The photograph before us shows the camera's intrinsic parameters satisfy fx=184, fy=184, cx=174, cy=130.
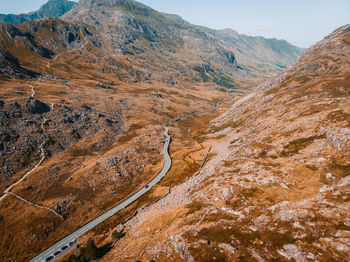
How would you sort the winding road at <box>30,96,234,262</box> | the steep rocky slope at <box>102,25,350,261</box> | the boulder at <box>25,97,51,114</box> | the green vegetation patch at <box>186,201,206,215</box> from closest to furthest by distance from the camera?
the steep rocky slope at <box>102,25,350,261</box> → the green vegetation patch at <box>186,201,206,215</box> → the winding road at <box>30,96,234,262</box> → the boulder at <box>25,97,51,114</box>

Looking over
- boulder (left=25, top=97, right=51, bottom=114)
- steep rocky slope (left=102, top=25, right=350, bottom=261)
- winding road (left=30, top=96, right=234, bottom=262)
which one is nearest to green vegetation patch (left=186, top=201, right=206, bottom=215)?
steep rocky slope (left=102, top=25, right=350, bottom=261)

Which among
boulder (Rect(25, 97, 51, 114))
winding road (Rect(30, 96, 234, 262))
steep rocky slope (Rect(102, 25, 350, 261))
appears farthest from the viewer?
boulder (Rect(25, 97, 51, 114))

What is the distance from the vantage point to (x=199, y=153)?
153875mm

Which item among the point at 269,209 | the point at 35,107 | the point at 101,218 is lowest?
the point at 101,218

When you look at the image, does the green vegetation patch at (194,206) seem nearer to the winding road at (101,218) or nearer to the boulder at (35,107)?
the winding road at (101,218)

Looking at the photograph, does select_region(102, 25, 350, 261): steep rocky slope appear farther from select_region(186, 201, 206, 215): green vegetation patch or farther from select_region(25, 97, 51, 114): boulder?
select_region(25, 97, 51, 114): boulder

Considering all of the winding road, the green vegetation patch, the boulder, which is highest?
the boulder

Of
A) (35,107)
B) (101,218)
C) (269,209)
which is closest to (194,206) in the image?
(269,209)

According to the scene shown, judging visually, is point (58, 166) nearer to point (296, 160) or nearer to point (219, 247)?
point (219, 247)

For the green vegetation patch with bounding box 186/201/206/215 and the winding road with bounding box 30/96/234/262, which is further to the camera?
the winding road with bounding box 30/96/234/262

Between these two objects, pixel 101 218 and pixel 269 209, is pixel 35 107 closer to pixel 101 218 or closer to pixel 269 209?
pixel 101 218

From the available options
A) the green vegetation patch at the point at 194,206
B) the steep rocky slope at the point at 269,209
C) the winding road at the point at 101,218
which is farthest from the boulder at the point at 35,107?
the green vegetation patch at the point at 194,206

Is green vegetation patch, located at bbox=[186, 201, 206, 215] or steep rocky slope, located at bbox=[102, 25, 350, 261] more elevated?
→ steep rocky slope, located at bbox=[102, 25, 350, 261]

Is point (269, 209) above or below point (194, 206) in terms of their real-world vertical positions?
above
